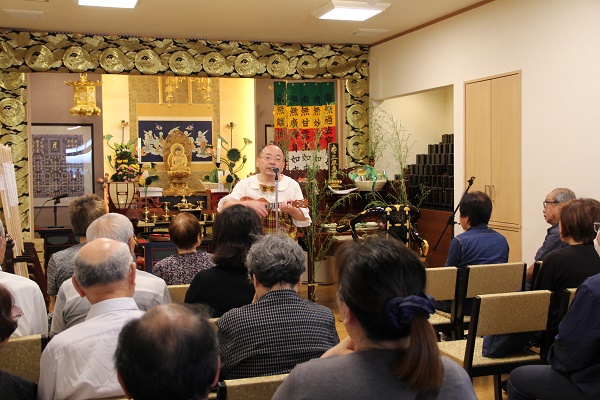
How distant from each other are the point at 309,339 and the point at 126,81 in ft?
36.2

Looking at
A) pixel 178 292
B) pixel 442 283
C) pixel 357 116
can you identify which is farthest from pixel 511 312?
pixel 357 116

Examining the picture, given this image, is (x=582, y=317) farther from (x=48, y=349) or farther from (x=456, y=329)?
(x=48, y=349)

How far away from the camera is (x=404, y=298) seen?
159cm

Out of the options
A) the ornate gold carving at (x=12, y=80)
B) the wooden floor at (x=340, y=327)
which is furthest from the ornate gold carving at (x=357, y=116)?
the ornate gold carving at (x=12, y=80)

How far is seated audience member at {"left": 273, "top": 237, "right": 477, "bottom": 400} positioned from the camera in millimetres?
1573

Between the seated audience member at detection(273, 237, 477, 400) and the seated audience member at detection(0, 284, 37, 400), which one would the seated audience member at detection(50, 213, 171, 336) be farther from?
the seated audience member at detection(273, 237, 477, 400)

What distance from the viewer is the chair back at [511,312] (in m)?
3.27

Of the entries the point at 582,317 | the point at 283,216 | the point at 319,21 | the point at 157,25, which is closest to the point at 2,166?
the point at 283,216

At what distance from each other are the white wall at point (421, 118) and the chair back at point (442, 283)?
5264mm

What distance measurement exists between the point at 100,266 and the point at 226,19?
5.91 metres

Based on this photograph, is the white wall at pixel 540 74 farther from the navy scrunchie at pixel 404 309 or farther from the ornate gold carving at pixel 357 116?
the navy scrunchie at pixel 404 309

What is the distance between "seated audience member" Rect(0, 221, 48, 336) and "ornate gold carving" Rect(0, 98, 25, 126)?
590cm

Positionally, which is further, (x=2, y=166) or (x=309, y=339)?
(x=2, y=166)

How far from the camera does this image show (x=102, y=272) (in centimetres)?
241
